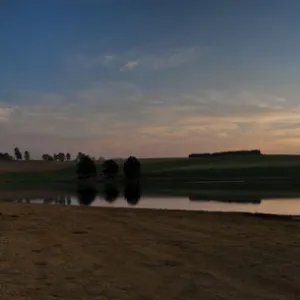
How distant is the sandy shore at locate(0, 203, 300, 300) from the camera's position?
5.68 meters

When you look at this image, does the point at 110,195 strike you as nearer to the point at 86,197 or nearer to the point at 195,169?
the point at 86,197

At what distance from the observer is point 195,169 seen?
76875 mm

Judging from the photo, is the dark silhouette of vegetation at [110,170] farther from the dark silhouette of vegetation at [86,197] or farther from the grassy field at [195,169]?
the dark silhouette of vegetation at [86,197]

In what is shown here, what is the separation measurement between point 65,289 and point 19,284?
608 millimetres

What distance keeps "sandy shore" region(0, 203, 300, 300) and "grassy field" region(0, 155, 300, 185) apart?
56039 mm

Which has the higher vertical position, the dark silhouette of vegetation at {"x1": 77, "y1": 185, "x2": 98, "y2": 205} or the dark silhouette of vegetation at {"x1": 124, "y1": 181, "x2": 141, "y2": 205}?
the dark silhouette of vegetation at {"x1": 77, "y1": 185, "x2": 98, "y2": 205}

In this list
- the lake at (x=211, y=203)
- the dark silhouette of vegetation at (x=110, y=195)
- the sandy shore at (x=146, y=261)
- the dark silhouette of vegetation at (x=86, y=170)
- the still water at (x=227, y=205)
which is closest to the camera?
the sandy shore at (x=146, y=261)

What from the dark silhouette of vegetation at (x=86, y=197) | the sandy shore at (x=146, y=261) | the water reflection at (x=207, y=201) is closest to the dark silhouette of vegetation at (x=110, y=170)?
the dark silhouette of vegetation at (x=86, y=197)

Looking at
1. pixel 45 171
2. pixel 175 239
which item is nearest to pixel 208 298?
pixel 175 239

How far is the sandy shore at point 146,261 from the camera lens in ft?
18.6

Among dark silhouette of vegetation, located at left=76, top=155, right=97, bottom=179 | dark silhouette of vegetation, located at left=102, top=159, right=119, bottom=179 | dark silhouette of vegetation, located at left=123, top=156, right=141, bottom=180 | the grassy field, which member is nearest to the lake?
the grassy field

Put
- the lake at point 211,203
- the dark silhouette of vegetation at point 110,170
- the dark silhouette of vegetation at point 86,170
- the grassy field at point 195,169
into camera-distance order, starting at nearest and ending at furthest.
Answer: the lake at point 211,203, the grassy field at point 195,169, the dark silhouette of vegetation at point 110,170, the dark silhouette of vegetation at point 86,170

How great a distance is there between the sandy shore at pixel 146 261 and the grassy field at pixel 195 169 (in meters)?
56.0

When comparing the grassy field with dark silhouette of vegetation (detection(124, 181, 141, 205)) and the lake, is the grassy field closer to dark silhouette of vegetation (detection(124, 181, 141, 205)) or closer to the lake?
dark silhouette of vegetation (detection(124, 181, 141, 205))
